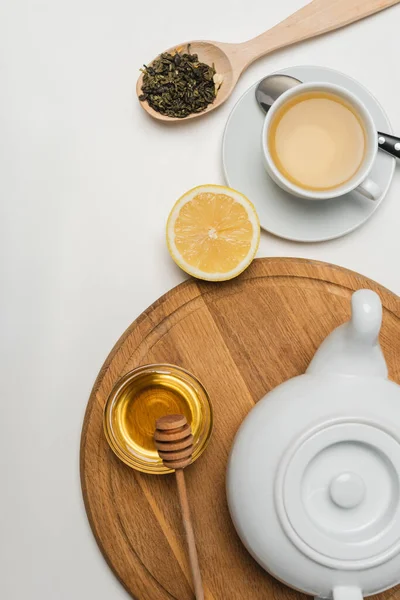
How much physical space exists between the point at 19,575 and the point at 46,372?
14.0 inches

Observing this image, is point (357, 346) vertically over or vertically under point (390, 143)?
under

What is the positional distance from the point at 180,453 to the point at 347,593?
298 mm

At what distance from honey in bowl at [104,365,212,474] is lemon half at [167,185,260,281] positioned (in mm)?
181

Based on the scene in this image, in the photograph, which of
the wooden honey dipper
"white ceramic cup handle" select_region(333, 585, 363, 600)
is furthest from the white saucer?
"white ceramic cup handle" select_region(333, 585, 363, 600)

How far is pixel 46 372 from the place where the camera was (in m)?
1.24

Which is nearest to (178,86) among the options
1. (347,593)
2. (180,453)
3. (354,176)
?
(354,176)

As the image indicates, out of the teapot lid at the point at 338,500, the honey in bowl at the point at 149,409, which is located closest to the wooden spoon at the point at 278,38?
the honey in bowl at the point at 149,409

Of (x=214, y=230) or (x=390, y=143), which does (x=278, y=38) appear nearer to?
(x=390, y=143)

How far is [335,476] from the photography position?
0.92 m

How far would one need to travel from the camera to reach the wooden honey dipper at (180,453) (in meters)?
1.01

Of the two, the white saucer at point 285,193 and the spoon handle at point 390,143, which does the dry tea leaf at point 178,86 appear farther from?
the spoon handle at point 390,143

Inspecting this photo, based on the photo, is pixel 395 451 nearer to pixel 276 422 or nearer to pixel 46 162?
pixel 276 422

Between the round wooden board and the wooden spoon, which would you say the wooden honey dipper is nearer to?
the round wooden board

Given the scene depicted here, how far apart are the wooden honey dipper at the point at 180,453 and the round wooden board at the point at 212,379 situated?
52 millimetres
